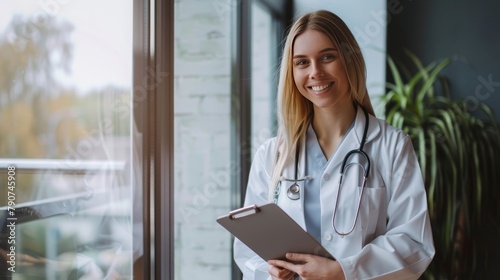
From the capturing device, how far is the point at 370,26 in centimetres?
324

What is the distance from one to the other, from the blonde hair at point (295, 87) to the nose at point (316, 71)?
0.06 m

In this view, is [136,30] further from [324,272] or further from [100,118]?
[324,272]

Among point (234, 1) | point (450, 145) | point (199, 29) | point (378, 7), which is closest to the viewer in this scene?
point (199, 29)

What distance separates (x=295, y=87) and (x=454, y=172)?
165cm

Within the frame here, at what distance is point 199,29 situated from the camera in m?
2.26

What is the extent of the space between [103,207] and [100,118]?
24cm

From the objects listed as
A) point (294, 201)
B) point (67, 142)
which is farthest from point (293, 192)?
point (67, 142)

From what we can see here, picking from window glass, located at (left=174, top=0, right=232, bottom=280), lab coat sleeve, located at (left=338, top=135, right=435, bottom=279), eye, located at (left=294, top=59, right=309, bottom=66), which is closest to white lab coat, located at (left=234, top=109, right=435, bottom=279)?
lab coat sleeve, located at (left=338, top=135, right=435, bottom=279)

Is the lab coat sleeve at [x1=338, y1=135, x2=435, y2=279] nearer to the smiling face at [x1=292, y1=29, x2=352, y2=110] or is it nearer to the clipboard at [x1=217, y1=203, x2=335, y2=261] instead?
the clipboard at [x1=217, y1=203, x2=335, y2=261]

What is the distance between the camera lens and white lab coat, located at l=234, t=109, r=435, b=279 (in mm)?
1316

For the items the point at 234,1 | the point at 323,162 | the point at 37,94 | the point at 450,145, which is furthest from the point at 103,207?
the point at 450,145

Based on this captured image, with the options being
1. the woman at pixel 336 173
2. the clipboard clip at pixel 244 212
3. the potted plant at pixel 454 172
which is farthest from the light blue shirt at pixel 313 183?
the potted plant at pixel 454 172

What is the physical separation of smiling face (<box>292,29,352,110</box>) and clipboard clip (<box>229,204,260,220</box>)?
0.37m

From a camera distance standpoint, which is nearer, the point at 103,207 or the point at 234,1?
the point at 103,207
